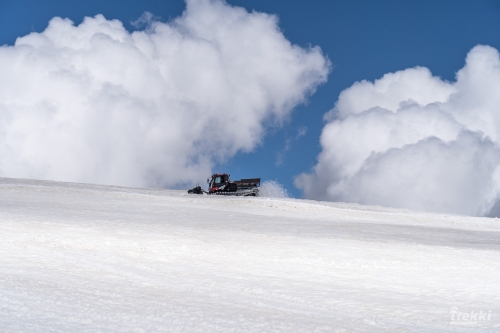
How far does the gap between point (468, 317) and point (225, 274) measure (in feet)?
19.2

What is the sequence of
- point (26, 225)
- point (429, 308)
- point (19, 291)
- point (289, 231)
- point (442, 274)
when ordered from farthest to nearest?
point (289, 231)
point (26, 225)
point (442, 274)
point (429, 308)
point (19, 291)

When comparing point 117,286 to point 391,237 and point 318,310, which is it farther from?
point 391,237

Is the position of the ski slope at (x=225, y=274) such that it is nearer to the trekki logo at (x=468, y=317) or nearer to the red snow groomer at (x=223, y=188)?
the trekki logo at (x=468, y=317)

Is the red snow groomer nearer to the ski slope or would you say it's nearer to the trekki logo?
the ski slope

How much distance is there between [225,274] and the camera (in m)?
12.9

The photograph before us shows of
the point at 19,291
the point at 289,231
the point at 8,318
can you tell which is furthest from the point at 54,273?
A: the point at 289,231

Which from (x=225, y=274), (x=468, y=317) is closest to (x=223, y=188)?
(x=225, y=274)

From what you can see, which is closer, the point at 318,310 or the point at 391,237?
the point at 318,310

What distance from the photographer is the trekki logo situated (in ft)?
32.5

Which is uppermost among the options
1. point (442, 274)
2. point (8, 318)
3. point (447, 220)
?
point (447, 220)

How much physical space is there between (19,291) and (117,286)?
203 cm

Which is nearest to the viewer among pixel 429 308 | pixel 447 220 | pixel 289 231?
pixel 429 308

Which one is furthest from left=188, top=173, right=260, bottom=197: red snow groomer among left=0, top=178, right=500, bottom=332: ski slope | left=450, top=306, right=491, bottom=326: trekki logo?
left=450, top=306, right=491, bottom=326: trekki logo

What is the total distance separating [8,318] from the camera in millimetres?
8266
